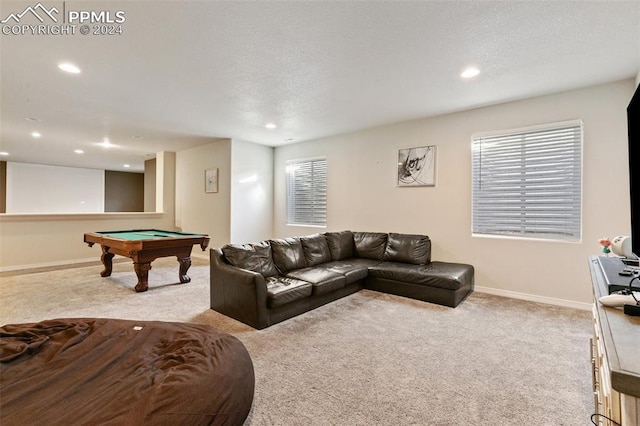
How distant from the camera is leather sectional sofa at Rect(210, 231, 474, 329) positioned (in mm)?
3034

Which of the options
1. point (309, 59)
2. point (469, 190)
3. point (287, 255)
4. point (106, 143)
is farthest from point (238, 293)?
point (106, 143)

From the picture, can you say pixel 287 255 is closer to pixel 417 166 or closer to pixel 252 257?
pixel 252 257

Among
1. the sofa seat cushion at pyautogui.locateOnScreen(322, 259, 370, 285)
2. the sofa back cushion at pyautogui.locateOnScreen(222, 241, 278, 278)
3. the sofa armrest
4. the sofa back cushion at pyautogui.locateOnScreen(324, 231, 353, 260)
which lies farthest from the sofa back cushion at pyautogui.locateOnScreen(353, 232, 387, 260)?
the sofa armrest

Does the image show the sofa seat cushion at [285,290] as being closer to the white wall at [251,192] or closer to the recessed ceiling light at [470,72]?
the recessed ceiling light at [470,72]

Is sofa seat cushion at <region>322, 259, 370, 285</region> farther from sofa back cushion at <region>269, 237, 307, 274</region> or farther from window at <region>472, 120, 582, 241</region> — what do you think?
window at <region>472, 120, 582, 241</region>

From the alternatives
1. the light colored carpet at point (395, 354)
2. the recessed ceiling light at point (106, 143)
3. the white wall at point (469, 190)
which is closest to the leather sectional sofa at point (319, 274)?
the light colored carpet at point (395, 354)

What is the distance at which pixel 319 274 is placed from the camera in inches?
146

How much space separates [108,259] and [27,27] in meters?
3.58

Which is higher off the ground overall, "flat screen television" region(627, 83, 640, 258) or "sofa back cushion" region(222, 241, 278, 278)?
"flat screen television" region(627, 83, 640, 258)

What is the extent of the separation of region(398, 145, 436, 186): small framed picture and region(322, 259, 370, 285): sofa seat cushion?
1.52 meters

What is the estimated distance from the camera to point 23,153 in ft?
25.1

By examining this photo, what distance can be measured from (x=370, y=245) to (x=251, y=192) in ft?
10.1

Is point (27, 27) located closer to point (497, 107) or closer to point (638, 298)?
point (638, 298)

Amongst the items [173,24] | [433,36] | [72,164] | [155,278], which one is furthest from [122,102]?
[72,164]
